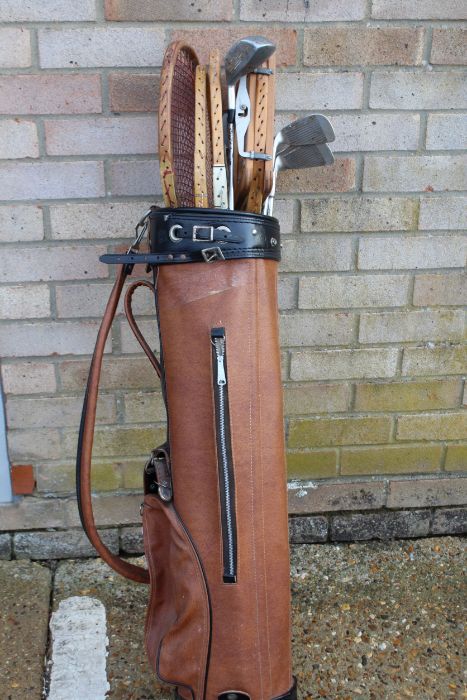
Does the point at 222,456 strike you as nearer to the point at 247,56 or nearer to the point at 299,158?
the point at 299,158

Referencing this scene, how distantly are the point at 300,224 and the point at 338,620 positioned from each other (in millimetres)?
1144

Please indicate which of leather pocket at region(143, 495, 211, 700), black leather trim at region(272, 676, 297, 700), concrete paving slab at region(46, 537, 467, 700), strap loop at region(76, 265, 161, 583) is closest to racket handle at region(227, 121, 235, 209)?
strap loop at region(76, 265, 161, 583)

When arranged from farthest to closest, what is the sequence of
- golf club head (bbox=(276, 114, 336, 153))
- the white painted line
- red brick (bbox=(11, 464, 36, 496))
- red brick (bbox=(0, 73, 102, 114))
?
red brick (bbox=(11, 464, 36, 496)), red brick (bbox=(0, 73, 102, 114)), the white painted line, golf club head (bbox=(276, 114, 336, 153))

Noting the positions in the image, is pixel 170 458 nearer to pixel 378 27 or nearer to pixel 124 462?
pixel 124 462

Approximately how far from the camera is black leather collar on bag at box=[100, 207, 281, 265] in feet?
4.20

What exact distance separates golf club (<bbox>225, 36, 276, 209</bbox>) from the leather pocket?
728 mm

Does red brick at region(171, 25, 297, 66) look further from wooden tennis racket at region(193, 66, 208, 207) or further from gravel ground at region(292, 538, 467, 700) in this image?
gravel ground at region(292, 538, 467, 700)

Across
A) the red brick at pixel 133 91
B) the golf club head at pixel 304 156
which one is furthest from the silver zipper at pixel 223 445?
the red brick at pixel 133 91

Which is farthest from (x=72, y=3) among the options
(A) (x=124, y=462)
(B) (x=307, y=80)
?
(A) (x=124, y=462)

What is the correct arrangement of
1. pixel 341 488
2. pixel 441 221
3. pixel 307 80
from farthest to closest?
1. pixel 341 488
2. pixel 441 221
3. pixel 307 80

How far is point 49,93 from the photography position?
171cm

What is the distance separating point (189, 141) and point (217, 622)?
1.04 metres

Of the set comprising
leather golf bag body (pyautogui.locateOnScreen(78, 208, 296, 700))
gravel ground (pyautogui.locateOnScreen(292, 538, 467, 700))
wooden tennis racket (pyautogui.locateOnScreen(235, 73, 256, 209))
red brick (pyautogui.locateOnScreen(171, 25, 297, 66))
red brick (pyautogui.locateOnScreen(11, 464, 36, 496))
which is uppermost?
red brick (pyautogui.locateOnScreen(171, 25, 297, 66))

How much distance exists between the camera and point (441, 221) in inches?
75.5
